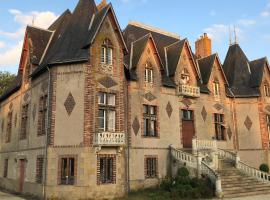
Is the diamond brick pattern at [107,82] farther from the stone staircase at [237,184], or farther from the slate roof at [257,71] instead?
the slate roof at [257,71]

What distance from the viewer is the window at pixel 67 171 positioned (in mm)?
18469

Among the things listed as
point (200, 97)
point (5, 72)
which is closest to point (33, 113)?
point (200, 97)

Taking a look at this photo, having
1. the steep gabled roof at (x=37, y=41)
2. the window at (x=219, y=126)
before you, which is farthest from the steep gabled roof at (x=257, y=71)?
the steep gabled roof at (x=37, y=41)

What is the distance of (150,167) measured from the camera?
900 inches

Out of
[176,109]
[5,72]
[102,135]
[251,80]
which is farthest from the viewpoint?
[5,72]

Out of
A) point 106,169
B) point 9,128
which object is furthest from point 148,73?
point 9,128

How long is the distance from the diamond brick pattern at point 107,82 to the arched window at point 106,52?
1.21 metres

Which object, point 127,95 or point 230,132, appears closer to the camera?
point 127,95

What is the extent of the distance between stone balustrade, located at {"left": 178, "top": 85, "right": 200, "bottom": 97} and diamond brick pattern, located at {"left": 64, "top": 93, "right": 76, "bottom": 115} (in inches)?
403

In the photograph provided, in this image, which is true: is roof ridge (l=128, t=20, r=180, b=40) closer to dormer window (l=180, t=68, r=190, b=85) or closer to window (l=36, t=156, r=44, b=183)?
dormer window (l=180, t=68, r=190, b=85)

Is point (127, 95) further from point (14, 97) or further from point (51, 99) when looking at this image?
point (14, 97)

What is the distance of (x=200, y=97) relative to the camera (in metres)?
27.8

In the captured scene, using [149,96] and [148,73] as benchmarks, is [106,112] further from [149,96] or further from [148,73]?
[148,73]

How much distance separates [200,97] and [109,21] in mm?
11681
